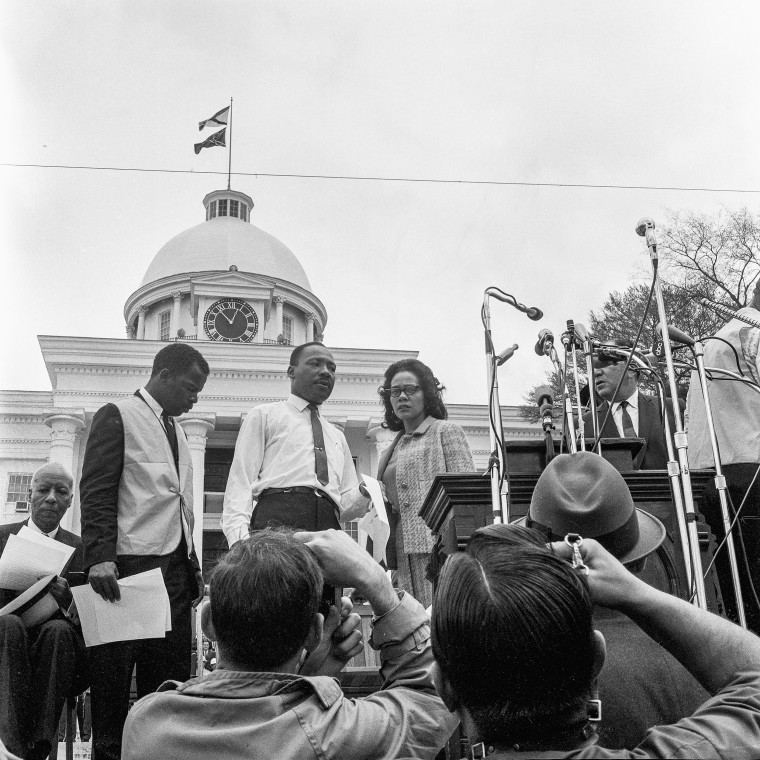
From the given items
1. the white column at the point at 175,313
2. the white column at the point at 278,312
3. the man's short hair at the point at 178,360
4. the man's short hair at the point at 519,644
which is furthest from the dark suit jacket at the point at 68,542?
the white column at the point at 278,312

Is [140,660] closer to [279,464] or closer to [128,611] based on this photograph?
[128,611]

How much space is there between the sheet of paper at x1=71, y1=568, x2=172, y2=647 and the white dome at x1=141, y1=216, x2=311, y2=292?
36139 mm

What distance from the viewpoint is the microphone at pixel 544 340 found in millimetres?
3977

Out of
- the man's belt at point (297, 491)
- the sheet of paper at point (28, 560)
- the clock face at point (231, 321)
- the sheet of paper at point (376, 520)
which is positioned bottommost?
the sheet of paper at point (28, 560)

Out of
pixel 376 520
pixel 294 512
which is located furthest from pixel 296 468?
pixel 376 520

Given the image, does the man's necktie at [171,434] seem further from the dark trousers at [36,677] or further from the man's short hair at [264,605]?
the man's short hair at [264,605]

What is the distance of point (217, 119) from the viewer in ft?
121

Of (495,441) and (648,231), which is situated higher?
(648,231)

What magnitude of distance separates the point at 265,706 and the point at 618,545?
106 centimetres

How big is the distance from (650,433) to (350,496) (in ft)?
5.30

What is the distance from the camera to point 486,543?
1294mm

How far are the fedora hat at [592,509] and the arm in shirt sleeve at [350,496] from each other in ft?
6.95

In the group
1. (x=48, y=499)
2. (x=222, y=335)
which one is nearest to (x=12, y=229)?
(x=48, y=499)

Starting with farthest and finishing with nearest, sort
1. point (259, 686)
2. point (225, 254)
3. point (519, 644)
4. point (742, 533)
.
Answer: point (225, 254)
point (742, 533)
point (259, 686)
point (519, 644)
